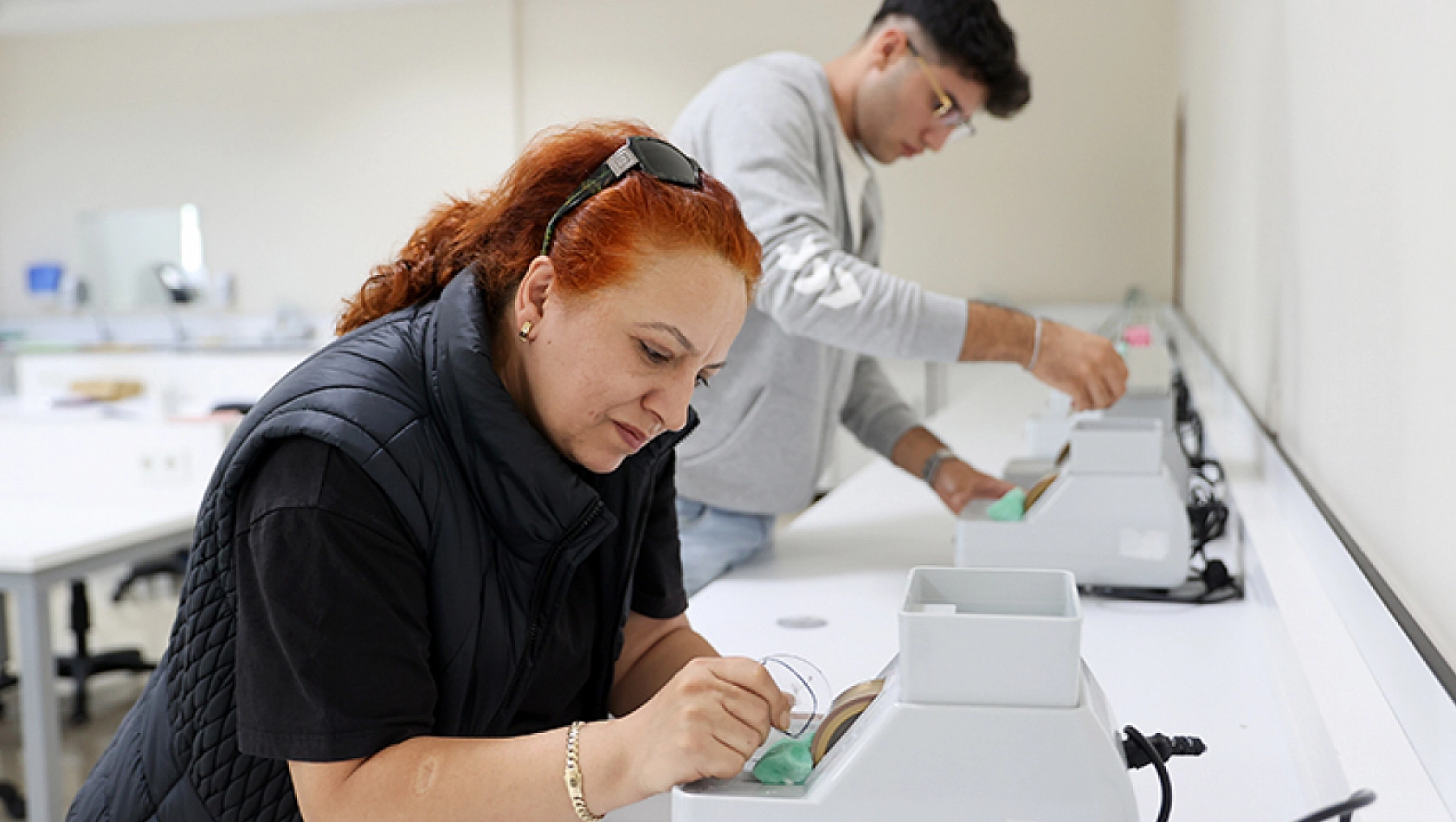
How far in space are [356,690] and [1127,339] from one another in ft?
7.81

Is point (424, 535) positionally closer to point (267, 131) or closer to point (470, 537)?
point (470, 537)

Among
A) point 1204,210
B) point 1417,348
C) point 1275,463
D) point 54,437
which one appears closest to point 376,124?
point 54,437

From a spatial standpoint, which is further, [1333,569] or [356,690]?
[1333,569]

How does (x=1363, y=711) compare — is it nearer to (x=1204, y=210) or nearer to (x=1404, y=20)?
(x=1404, y=20)

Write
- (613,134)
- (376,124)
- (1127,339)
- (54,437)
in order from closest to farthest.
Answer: (613,134) < (1127,339) < (54,437) < (376,124)

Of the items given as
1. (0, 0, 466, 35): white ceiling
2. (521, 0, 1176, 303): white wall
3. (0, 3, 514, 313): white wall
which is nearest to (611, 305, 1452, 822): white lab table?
(521, 0, 1176, 303): white wall

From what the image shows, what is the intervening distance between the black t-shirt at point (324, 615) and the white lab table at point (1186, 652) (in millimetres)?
239

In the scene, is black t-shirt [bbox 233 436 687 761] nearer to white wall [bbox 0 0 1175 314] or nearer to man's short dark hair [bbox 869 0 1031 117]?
man's short dark hair [bbox 869 0 1031 117]

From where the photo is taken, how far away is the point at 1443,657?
0.74 metres

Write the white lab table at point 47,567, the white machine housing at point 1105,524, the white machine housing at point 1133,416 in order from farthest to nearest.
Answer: the white lab table at point 47,567 → the white machine housing at point 1133,416 → the white machine housing at point 1105,524

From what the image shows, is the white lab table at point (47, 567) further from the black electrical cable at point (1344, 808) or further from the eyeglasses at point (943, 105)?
the black electrical cable at point (1344, 808)

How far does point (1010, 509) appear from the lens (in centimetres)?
147

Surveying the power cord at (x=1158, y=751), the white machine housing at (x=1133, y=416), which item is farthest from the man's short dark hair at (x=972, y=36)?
the power cord at (x=1158, y=751)

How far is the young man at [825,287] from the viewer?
1538 millimetres
